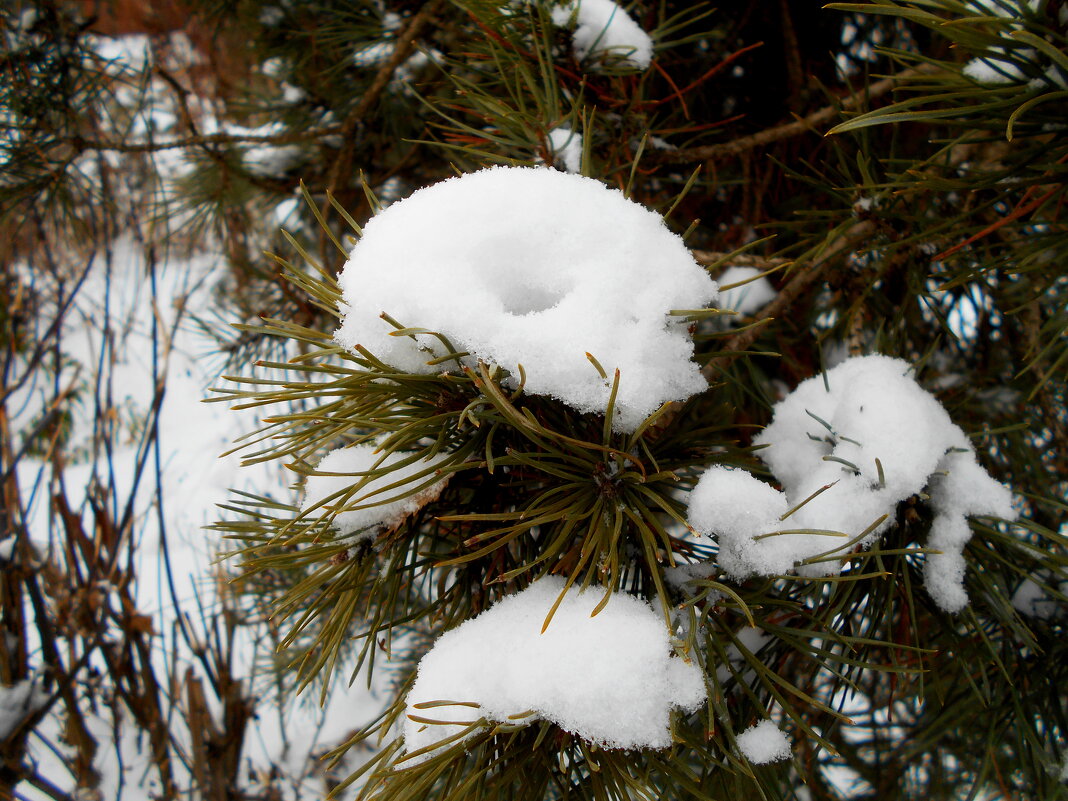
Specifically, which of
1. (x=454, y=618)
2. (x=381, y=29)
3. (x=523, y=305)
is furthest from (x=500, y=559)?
(x=381, y=29)

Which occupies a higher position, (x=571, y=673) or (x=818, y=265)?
(x=818, y=265)

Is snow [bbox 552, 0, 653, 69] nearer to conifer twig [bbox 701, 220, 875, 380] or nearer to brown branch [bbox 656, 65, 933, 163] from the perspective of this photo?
brown branch [bbox 656, 65, 933, 163]

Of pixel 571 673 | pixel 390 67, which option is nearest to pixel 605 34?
pixel 390 67

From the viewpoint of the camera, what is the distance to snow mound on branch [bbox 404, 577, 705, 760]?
36cm

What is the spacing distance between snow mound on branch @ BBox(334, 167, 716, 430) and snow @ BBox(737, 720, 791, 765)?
8.5 inches

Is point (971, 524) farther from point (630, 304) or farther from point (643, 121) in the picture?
point (643, 121)

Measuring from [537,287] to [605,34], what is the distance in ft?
1.04

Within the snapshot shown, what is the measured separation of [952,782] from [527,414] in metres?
1.17

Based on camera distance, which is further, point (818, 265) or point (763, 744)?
point (818, 265)

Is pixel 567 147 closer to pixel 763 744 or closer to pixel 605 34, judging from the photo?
pixel 605 34

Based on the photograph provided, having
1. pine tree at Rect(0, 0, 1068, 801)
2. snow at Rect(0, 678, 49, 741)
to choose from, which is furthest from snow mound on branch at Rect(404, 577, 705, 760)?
snow at Rect(0, 678, 49, 741)

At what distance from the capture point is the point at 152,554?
2650 millimetres

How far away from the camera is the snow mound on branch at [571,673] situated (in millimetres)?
358

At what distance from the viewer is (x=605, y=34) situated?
1.91 feet
